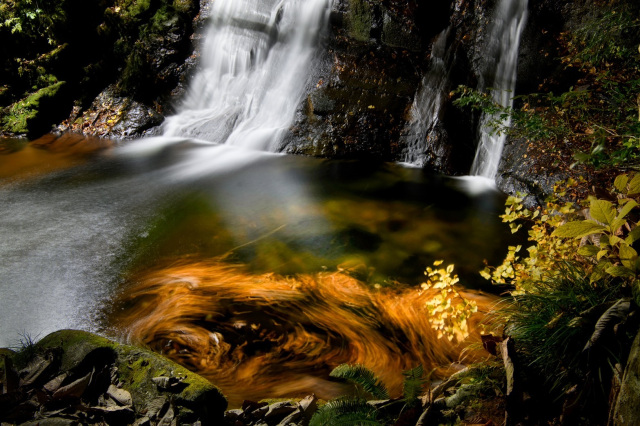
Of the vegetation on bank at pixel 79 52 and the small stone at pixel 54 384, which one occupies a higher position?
the vegetation on bank at pixel 79 52

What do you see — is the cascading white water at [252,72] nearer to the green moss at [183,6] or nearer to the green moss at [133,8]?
the green moss at [183,6]

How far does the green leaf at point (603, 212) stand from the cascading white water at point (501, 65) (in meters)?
6.80

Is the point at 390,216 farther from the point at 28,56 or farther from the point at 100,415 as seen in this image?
the point at 28,56

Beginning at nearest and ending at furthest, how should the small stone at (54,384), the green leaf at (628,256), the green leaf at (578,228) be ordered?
1. the green leaf at (628,256)
2. the green leaf at (578,228)
3. the small stone at (54,384)

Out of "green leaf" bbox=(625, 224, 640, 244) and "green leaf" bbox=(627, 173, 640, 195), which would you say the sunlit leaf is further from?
"green leaf" bbox=(627, 173, 640, 195)

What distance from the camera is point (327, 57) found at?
10398 millimetres

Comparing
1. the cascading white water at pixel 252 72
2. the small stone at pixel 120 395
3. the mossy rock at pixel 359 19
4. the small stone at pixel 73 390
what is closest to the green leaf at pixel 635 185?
the small stone at pixel 120 395

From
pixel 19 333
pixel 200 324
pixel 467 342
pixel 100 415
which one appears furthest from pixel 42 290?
pixel 467 342

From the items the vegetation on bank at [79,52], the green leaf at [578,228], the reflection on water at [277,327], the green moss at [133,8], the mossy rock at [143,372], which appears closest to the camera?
the green leaf at [578,228]

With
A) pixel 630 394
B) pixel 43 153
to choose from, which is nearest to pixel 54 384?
pixel 630 394

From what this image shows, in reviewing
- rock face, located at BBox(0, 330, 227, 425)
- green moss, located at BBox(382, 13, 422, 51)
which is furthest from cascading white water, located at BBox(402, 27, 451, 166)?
rock face, located at BBox(0, 330, 227, 425)

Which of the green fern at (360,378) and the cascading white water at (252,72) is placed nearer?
the green fern at (360,378)

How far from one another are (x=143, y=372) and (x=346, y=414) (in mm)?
1417

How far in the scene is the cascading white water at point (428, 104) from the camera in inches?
356
